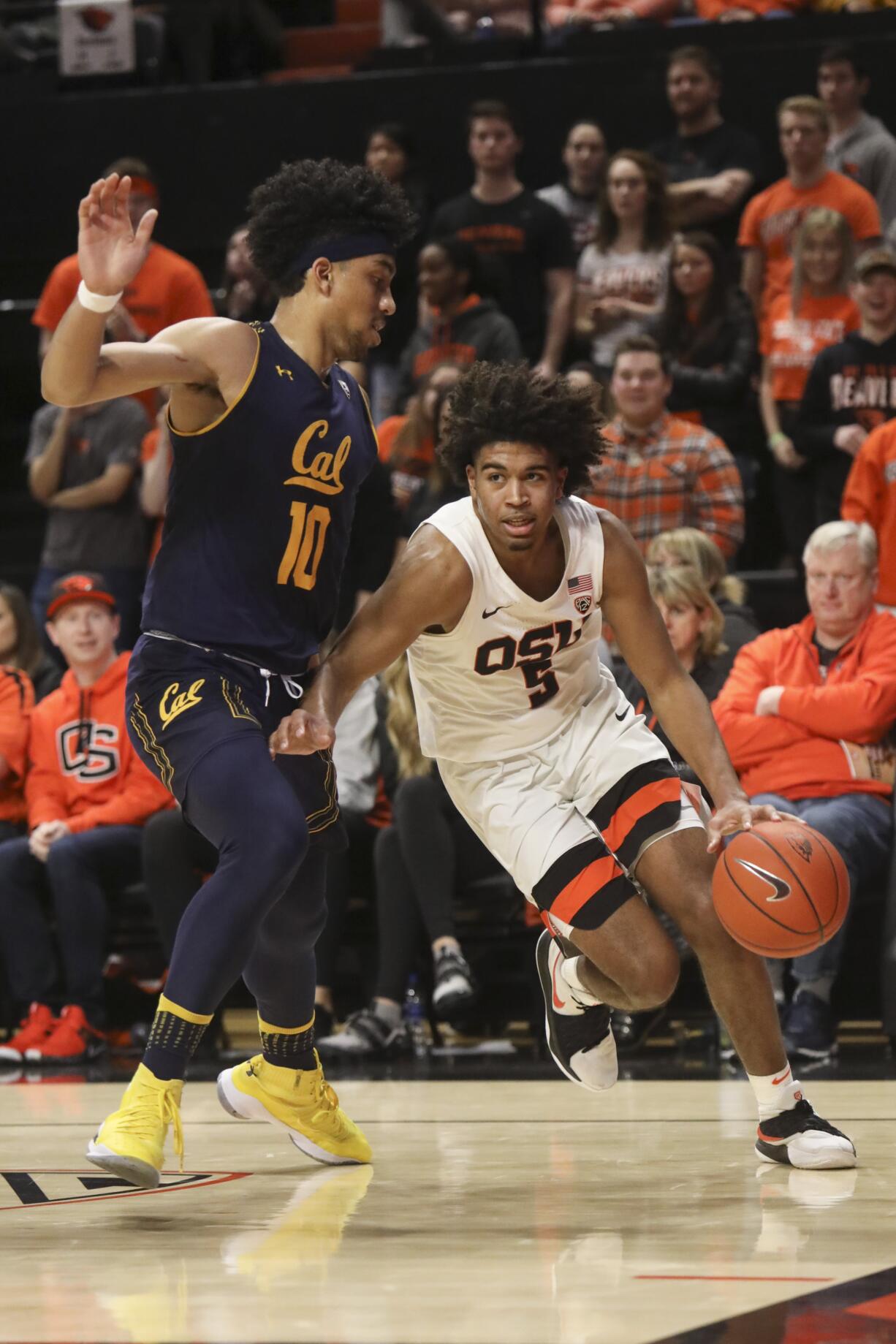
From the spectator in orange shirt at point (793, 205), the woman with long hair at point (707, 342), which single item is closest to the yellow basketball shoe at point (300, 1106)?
the woman with long hair at point (707, 342)

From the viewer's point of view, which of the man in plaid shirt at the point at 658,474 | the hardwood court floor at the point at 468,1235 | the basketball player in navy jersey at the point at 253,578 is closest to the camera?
the hardwood court floor at the point at 468,1235

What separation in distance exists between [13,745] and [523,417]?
11.9 feet

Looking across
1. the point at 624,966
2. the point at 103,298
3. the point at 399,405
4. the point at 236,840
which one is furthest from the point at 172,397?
the point at 399,405

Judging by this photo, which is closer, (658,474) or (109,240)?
(109,240)

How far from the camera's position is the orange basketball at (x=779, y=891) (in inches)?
138

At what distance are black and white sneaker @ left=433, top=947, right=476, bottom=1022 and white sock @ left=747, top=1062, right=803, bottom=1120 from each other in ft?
7.32

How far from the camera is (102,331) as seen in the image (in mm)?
3277

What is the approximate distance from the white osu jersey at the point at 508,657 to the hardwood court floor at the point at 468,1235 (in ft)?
3.08

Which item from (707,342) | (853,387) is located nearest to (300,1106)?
(853,387)

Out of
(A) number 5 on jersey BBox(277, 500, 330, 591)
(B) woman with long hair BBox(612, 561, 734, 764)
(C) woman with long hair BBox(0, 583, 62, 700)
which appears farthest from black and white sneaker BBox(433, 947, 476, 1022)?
(A) number 5 on jersey BBox(277, 500, 330, 591)

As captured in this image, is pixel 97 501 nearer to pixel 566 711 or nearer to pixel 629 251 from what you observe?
pixel 629 251

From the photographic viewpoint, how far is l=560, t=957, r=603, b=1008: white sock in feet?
13.3

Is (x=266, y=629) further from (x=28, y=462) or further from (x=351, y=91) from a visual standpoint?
(x=351, y=91)

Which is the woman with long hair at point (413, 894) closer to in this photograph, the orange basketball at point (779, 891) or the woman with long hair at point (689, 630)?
the woman with long hair at point (689, 630)
